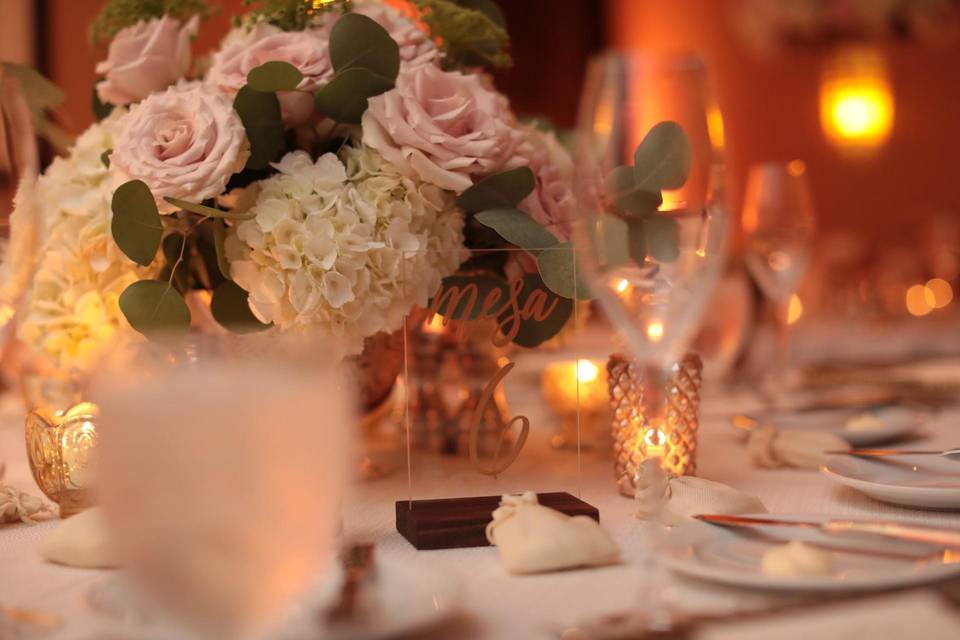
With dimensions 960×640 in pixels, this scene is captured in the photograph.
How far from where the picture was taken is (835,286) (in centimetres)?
481

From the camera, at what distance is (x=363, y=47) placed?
103 centimetres

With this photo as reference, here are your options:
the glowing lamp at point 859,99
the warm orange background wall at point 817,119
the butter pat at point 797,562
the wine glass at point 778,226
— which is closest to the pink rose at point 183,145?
the butter pat at point 797,562

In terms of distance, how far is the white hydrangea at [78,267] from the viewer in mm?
1104

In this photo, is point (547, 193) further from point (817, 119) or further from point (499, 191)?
point (817, 119)

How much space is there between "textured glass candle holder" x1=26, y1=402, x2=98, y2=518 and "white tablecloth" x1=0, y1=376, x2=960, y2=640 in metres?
0.04

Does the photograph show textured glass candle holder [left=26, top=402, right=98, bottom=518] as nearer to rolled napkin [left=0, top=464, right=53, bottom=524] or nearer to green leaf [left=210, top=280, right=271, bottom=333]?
rolled napkin [left=0, top=464, right=53, bottom=524]

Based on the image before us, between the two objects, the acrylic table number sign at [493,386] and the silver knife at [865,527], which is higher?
the acrylic table number sign at [493,386]

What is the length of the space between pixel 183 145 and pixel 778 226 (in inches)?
40.7

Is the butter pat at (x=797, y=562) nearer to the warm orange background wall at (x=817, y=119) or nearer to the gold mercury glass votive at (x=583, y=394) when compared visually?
the gold mercury glass votive at (x=583, y=394)

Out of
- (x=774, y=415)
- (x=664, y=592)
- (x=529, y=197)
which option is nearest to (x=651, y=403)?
(x=664, y=592)

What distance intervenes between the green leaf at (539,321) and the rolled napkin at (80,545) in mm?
393

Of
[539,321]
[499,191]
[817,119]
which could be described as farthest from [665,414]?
[817,119]

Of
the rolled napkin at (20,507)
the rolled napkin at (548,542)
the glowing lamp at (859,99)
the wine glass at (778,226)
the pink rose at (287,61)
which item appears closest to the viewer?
the rolled napkin at (548,542)

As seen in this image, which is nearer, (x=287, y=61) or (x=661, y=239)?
(x=661, y=239)
